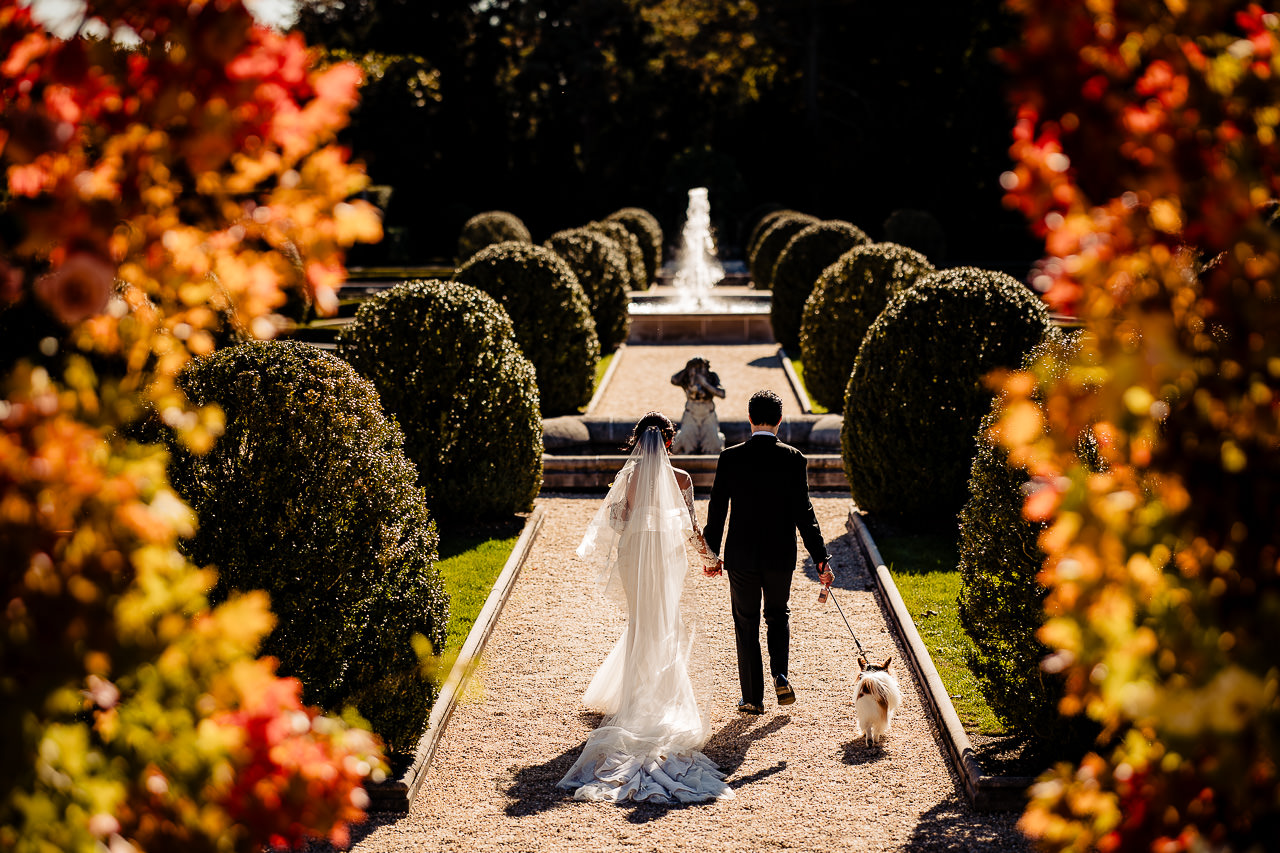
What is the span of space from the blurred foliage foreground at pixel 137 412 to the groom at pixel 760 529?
4.26 metres

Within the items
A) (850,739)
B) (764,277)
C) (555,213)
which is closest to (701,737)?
(850,739)

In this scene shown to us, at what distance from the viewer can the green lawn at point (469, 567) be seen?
7.95 meters

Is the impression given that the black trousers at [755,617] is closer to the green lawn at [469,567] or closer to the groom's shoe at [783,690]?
the groom's shoe at [783,690]

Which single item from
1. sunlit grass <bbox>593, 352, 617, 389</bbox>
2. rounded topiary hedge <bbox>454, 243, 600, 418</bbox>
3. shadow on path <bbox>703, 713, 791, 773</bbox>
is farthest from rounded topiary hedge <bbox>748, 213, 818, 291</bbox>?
shadow on path <bbox>703, 713, 791, 773</bbox>

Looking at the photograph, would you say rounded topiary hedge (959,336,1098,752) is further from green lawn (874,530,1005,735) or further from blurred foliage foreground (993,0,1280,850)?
blurred foliage foreground (993,0,1280,850)

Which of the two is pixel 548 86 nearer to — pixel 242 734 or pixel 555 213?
pixel 555 213

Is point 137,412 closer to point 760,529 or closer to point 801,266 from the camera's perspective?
point 760,529

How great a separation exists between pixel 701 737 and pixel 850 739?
866 mm

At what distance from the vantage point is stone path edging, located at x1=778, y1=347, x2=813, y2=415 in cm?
1579

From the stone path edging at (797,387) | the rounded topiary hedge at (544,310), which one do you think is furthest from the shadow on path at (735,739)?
the stone path edging at (797,387)

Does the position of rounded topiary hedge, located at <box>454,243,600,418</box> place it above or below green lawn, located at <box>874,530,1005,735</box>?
above

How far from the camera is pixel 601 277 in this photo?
66.5 feet

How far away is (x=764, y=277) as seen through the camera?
101 feet

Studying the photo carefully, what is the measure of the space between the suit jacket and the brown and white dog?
81 centimetres
